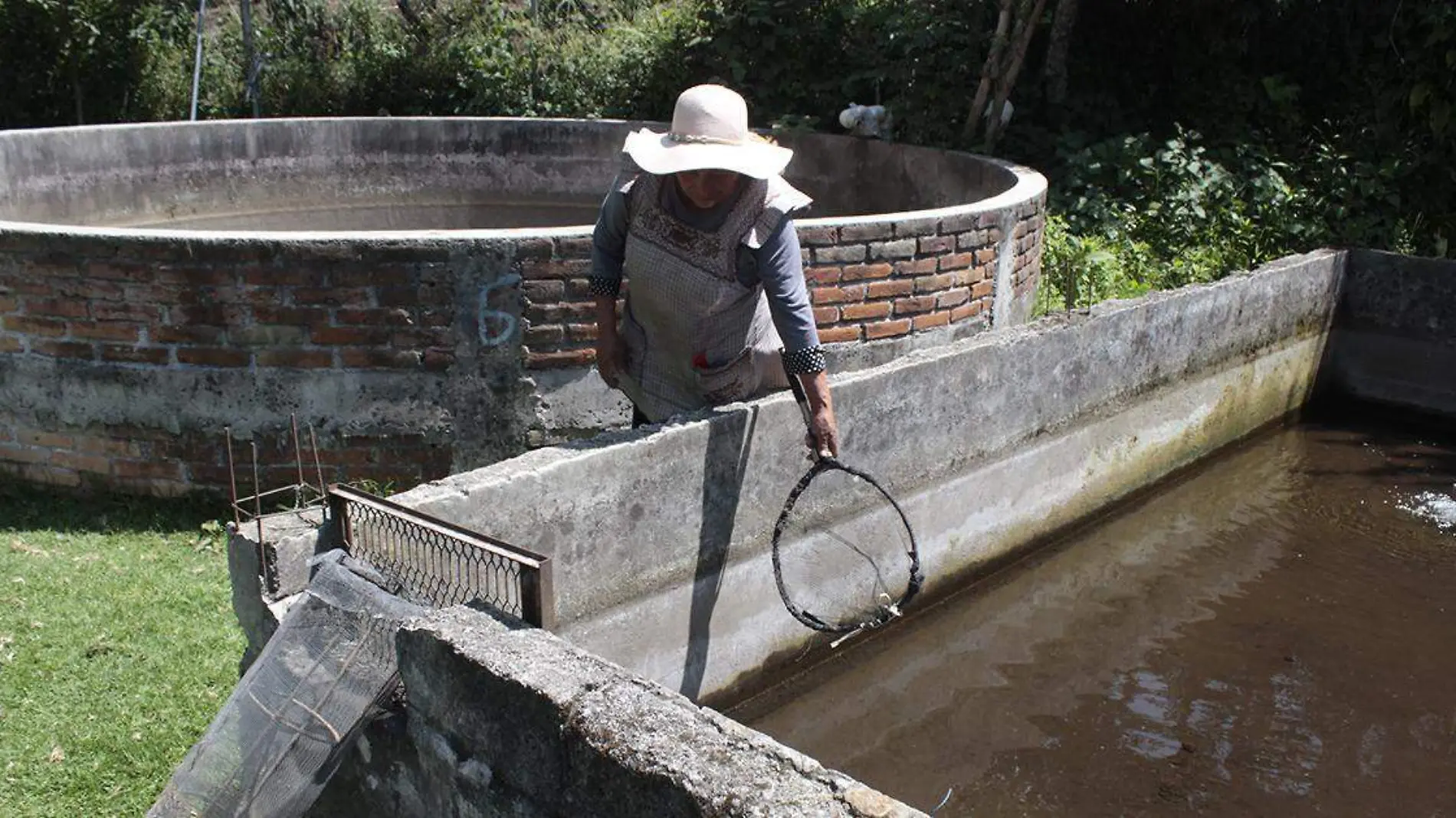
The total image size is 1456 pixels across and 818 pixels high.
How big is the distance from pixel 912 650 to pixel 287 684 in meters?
2.51

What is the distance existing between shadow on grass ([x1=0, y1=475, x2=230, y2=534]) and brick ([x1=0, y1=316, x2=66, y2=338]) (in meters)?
0.63

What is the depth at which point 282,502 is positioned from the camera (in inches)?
194

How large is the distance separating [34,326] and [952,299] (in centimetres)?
383

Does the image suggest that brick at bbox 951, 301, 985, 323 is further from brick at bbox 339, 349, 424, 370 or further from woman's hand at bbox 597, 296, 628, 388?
brick at bbox 339, 349, 424, 370

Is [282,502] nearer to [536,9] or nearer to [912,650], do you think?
[912,650]

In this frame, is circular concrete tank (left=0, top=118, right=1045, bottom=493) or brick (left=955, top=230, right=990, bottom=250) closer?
circular concrete tank (left=0, top=118, right=1045, bottom=493)

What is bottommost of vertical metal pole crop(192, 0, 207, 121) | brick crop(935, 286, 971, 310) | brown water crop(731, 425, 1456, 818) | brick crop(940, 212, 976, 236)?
brown water crop(731, 425, 1456, 818)

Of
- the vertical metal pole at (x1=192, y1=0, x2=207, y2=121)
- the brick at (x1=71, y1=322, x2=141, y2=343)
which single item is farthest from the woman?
the vertical metal pole at (x1=192, y1=0, x2=207, y2=121)

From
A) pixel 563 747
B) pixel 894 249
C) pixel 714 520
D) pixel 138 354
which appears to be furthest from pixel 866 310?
pixel 563 747

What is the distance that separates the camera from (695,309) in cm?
375

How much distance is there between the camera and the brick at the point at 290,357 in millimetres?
4824

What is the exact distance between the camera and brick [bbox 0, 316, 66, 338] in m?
4.90

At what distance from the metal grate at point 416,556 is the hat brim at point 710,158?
1.18m

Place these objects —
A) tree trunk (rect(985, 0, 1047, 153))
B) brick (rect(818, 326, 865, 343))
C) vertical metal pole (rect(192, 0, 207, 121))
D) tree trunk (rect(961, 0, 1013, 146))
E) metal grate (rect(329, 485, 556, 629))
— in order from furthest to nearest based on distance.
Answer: vertical metal pole (rect(192, 0, 207, 121)), tree trunk (rect(961, 0, 1013, 146)), tree trunk (rect(985, 0, 1047, 153)), brick (rect(818, 326, 865, 343)), metal grate (rect(329, 485, 556, 629))
